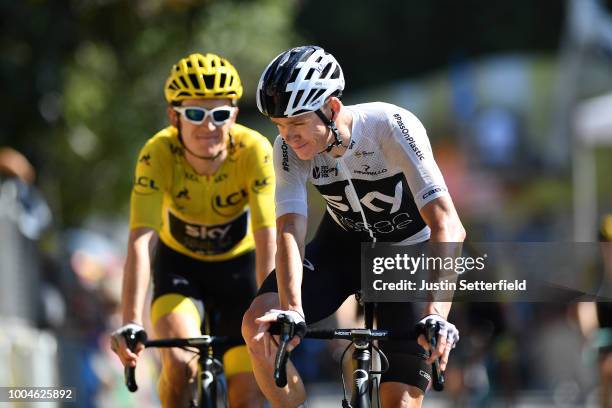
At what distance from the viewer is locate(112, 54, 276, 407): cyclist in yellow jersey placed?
24.7 ft

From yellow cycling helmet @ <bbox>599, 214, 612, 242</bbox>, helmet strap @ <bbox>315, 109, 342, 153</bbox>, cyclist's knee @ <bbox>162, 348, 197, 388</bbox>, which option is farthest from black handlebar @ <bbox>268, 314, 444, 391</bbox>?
yellow cycling helmet @ <bbox>599, 214, 612, 242</bbox>

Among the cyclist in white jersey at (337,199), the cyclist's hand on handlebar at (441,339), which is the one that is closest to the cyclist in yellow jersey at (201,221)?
the cyclist in white jersey at (337,199)

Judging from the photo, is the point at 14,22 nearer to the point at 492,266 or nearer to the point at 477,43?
the point at 492,266

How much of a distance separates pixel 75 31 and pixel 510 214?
403 inches

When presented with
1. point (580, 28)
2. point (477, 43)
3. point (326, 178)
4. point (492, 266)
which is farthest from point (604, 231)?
point (477, 43)

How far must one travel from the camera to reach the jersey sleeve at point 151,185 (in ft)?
24.9

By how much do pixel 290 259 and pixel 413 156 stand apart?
0.74 m

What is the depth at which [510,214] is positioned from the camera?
25969 mm

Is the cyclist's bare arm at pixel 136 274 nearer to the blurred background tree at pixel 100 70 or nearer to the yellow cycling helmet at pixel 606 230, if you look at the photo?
the yellow cycling helmet at pixel 606 230

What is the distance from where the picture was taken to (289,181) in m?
6.68

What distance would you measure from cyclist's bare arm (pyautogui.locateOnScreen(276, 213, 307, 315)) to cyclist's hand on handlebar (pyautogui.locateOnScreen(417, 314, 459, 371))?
25.1 inches

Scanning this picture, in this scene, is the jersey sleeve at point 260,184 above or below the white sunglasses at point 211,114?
below


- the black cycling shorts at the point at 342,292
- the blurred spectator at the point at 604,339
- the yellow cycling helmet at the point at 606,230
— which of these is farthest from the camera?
the blurred spectator at the point at 604,339

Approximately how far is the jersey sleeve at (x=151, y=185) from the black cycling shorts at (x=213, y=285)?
514 millimetres
